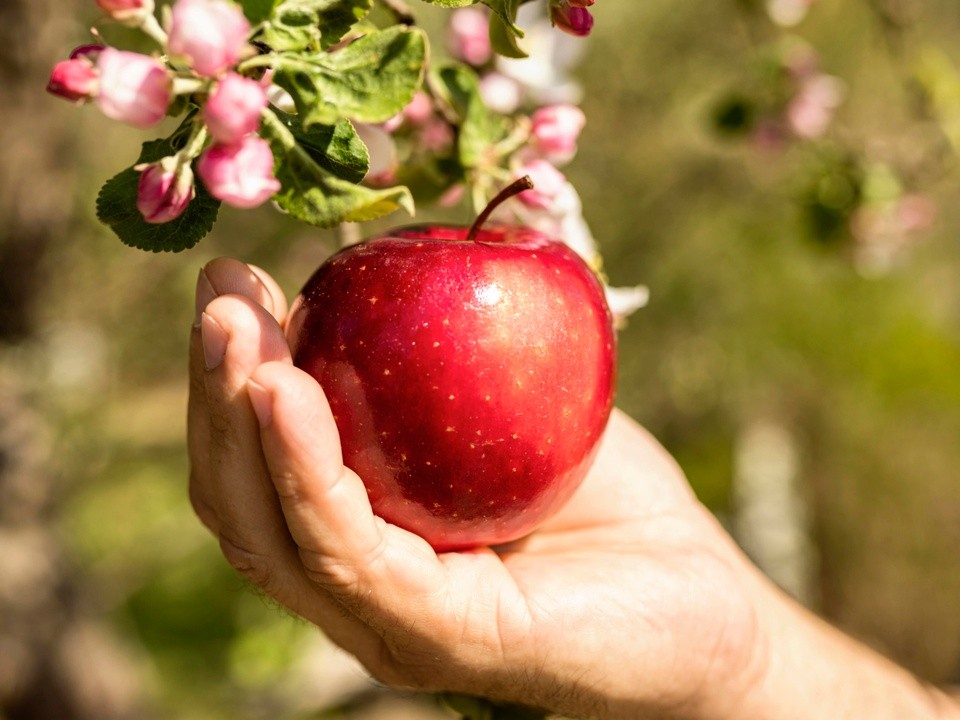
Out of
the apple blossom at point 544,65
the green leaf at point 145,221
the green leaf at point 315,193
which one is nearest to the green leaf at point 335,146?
the green leaf at point 315,193

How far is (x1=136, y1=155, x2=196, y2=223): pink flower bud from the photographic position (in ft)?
2.43

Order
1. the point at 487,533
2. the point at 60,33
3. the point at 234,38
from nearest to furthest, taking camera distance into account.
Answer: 1. the point at 234,38
2. the point at 487,533
3. the point at 60,33

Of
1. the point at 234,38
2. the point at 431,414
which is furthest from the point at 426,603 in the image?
the point at 234,38

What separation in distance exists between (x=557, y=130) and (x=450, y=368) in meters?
0.36

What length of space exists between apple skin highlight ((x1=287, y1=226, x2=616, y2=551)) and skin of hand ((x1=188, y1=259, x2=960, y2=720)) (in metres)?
0.05

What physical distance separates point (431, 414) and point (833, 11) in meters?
4.74

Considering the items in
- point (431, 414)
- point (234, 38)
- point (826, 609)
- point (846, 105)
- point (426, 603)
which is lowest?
point (826, 609)

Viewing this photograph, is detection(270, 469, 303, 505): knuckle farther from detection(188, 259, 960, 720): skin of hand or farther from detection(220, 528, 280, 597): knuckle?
detection(220, 528, 280, 597): knuckle

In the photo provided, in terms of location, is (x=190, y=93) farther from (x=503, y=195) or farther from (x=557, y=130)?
(x=557, y=130)

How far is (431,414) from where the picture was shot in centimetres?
93

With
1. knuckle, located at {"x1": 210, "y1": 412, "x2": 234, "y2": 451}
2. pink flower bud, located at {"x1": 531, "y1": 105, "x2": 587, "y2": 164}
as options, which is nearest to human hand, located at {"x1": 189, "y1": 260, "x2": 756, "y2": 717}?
knuckle, located at {"x1": 210, "y1": 412, "x2": 234, "y2": 451}

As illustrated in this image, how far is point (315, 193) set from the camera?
2.39 feet

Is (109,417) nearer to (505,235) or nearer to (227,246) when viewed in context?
(227,246)

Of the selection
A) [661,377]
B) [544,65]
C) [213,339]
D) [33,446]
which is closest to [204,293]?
[213,339]
